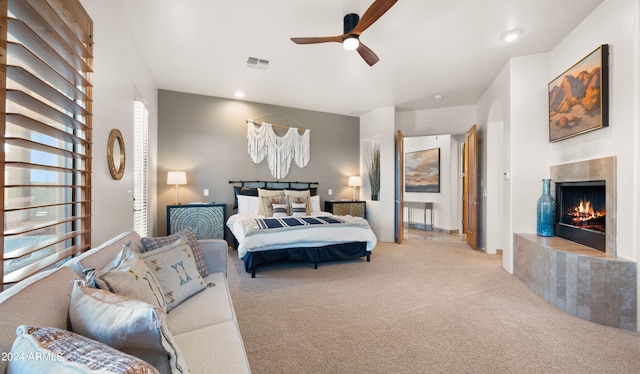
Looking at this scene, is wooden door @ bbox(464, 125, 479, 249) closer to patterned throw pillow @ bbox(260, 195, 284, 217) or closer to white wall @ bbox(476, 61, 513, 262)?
white wall @ bbox(476, 61, 513, 262)

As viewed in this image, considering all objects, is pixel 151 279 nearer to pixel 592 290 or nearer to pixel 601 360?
pixel 601 360

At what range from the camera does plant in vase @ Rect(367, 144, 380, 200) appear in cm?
591

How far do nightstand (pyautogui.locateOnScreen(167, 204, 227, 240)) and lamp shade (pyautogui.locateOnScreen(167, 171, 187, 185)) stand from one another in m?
0.40

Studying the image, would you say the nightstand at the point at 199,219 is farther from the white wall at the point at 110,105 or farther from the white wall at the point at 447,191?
the white wall at the point at 447,191

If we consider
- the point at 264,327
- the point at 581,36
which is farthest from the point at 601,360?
the point at 581,36

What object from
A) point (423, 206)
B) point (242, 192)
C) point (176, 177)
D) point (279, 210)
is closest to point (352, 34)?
point (279, 210)

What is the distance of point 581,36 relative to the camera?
2811 mm

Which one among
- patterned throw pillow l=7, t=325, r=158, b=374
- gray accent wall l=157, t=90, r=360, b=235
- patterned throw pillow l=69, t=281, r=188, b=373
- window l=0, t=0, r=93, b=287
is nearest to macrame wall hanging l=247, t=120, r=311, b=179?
gray accent wall l=157, t=90, r=360, b=235

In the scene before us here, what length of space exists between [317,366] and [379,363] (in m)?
0.39

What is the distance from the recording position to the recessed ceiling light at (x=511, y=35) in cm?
296

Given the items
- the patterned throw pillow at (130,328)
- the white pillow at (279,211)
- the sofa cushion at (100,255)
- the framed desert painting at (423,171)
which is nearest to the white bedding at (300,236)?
the white pillow at (279,211)

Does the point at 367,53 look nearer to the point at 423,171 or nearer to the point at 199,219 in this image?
the point at 199,219

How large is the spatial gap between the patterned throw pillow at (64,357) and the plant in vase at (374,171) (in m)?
5.55

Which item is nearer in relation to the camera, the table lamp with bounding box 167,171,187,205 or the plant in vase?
the table lamp with bounding box 167,171,187,205
